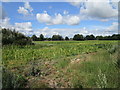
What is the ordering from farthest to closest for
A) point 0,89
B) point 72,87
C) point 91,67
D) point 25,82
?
point 91,67 → point 25,82 → point 72,87 → point 0,89

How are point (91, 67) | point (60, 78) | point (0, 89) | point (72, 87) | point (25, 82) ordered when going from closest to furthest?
point (0, 89)
point (72, 87)
point (25, 82)
point (60, 78)
point (91, 67)

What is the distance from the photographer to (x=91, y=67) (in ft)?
16.5

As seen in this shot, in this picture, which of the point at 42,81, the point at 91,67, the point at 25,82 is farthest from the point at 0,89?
the point at 91,67

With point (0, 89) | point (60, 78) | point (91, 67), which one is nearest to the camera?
point (0, 89)

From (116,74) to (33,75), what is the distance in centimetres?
287

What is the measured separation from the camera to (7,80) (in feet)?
12.0

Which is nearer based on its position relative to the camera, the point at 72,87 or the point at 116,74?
the point at 72,87

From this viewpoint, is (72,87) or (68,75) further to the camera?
(68,75)

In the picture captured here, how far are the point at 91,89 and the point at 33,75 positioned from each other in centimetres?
219

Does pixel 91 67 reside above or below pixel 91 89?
above

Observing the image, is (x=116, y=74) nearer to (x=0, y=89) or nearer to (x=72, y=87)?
(x=72, y=87)

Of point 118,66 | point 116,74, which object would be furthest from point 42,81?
point 118,66

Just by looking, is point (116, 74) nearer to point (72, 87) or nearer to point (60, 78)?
point (72, 87)

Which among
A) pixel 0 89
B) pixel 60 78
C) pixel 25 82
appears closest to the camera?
pixel 0 89
